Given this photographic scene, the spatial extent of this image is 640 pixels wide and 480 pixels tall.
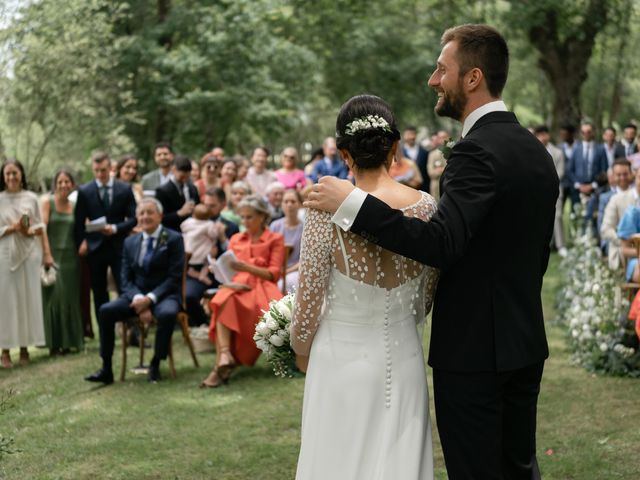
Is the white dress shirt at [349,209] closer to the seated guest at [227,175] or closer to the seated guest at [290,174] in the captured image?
the seated guest at [227,175]

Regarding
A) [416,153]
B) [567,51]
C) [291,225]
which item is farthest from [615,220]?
[567,51]

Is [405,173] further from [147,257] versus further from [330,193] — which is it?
[330,193]

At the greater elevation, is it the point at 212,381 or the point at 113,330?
the point at 113,330

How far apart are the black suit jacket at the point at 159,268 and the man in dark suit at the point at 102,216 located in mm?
1418

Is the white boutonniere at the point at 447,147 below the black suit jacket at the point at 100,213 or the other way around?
the other way around

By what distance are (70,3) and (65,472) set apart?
40.0 feet

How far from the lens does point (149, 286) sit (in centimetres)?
916

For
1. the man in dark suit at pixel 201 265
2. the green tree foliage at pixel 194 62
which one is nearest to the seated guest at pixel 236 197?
the man in dark suit at pixel 201 265

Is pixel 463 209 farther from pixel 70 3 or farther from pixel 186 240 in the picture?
pixel 70 3

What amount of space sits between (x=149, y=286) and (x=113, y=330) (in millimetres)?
544

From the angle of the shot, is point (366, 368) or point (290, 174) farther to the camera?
point (290, 174)

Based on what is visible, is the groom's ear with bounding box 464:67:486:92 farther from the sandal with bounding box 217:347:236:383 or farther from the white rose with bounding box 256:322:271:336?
the sandal with bounding box 217:347:236:383

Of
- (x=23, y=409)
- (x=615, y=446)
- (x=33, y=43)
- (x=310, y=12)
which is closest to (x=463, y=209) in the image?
(x=615, y=446)

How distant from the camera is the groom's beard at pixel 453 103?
354 cm
